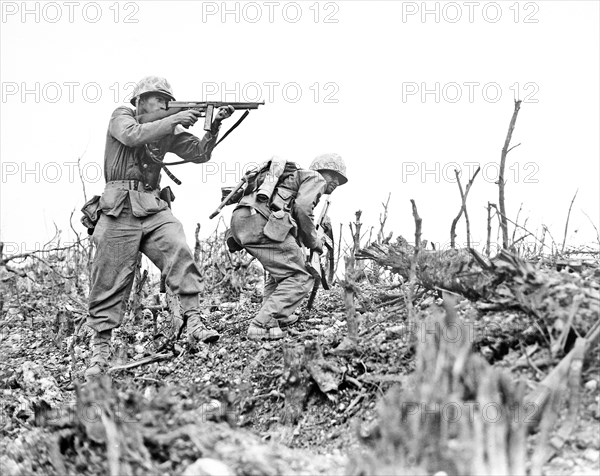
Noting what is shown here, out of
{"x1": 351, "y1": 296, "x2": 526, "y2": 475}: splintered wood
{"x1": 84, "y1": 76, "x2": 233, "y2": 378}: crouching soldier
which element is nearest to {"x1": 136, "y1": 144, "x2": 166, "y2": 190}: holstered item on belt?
{"x1": 84, "y1": 76, "x2": 233, "y2": 378}: crouching soldier

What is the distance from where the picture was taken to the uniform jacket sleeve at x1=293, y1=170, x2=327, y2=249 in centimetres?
557

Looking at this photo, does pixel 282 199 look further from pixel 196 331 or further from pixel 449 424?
pixel 449 424

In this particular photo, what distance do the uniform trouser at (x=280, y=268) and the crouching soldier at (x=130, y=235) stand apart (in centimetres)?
52

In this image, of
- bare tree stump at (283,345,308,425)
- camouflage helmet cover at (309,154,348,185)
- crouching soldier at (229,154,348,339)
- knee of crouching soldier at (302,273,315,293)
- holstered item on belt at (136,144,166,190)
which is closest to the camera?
bare tree stump at (283,345,308,425)

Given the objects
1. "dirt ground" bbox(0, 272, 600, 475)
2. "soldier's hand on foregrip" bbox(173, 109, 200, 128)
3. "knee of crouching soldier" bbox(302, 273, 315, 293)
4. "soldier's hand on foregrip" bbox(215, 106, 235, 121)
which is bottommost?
"dirt ground" bbox(0, 272, 600, 475)

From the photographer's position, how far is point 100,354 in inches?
204

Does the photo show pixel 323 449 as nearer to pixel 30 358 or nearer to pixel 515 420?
pixel 515 420

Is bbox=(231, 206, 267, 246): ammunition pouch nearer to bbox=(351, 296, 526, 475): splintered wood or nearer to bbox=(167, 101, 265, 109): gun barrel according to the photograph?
bbox=(167, 101, 265, 109): gun barrel

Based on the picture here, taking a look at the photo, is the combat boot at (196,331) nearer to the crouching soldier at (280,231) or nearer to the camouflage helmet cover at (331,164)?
the crouching soldier at (280,231)

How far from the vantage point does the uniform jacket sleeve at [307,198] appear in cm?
557

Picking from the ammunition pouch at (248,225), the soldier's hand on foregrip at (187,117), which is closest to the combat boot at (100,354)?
the ammunition pouch at (248,225)

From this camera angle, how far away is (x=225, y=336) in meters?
5.77

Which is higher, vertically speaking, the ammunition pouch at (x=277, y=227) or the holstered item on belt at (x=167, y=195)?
the holstered item on belt at (x=167, y=195)

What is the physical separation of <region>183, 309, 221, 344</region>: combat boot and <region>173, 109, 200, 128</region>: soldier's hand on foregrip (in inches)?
56.7
